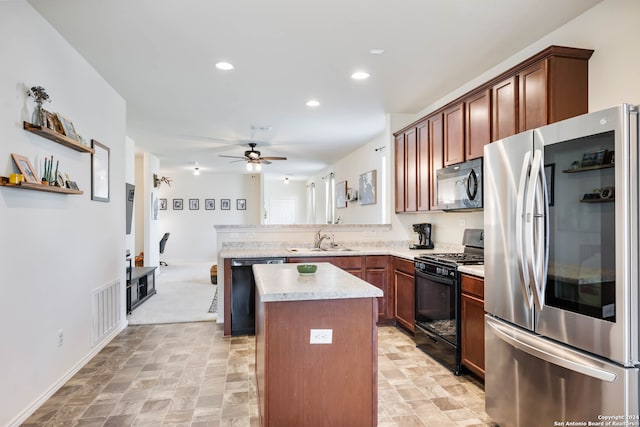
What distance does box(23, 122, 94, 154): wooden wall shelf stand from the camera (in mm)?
2350

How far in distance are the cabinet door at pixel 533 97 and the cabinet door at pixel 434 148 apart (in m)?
1.12

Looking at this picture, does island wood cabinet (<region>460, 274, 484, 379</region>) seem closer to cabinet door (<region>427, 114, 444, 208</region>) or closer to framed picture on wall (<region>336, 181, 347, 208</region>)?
cabinet door (<region>427, 114, 444, 208</region>)

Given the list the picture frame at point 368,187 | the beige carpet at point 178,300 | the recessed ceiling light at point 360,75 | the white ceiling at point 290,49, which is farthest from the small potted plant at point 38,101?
the picture frame at point 368,187

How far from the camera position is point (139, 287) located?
559 cm

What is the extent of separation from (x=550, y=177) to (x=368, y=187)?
517 cm

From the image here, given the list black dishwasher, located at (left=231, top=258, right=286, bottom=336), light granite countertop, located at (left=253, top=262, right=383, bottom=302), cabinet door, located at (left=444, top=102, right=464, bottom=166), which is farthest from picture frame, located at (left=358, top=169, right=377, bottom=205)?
light granite countertop, located at (left=253, top=262, right=383, bottom=302)

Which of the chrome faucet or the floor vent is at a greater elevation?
the chrome faucet

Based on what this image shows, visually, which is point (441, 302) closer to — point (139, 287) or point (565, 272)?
point (565, 272)

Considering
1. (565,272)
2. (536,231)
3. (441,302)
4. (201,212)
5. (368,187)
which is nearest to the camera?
(565,272)

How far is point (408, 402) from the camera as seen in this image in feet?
8.35

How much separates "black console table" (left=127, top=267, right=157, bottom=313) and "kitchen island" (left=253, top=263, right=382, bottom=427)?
12.4 ft

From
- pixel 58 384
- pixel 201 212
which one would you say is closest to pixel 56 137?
pixel 58 384

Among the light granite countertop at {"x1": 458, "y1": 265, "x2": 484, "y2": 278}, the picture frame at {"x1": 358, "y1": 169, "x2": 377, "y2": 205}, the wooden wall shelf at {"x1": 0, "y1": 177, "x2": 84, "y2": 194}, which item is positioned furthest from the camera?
the picture frame at {"x1": 358, "y1": 169, "x2": 377, "y2": 205}

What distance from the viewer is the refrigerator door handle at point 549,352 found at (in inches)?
62.0
